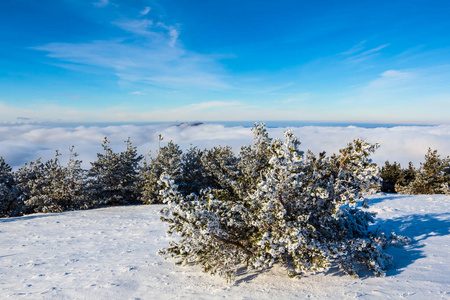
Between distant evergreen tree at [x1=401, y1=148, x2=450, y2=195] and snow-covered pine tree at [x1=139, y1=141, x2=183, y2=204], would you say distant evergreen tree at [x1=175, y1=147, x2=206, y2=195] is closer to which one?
snow-covered pine tree at [x1=139, y1=141, x2=183, y2=204]

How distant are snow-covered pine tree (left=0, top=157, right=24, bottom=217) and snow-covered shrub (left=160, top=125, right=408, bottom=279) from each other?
15.3 meters

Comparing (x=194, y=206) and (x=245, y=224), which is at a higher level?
(x=194, y=206)

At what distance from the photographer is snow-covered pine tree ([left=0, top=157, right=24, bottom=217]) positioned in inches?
601

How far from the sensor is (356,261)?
211 inches

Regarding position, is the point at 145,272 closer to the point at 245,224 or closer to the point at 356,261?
the point at 245,224

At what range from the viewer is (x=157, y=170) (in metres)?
15.8

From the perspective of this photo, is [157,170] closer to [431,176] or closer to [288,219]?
[288,219]

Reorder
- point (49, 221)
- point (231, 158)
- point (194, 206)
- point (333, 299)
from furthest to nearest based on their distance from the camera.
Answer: point (231, 158)
point (49, 221)
point (194, 206)
point (333, 299)

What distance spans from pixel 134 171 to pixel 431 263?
52.5 ft

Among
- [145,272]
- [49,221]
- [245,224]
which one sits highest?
A: [245,224]

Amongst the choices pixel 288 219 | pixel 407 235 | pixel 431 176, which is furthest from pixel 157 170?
pixel 431 176

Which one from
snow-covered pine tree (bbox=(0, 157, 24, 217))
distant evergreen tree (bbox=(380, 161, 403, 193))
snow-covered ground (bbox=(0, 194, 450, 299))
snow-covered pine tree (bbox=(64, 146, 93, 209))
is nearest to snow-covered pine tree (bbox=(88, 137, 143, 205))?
snow-covered pine tree (bbox=(64, 146, 93, 209))

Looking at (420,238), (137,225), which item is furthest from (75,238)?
(420,238)

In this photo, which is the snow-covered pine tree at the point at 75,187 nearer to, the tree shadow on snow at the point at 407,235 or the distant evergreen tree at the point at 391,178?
the tree shadow on snow at the point at 407,235
